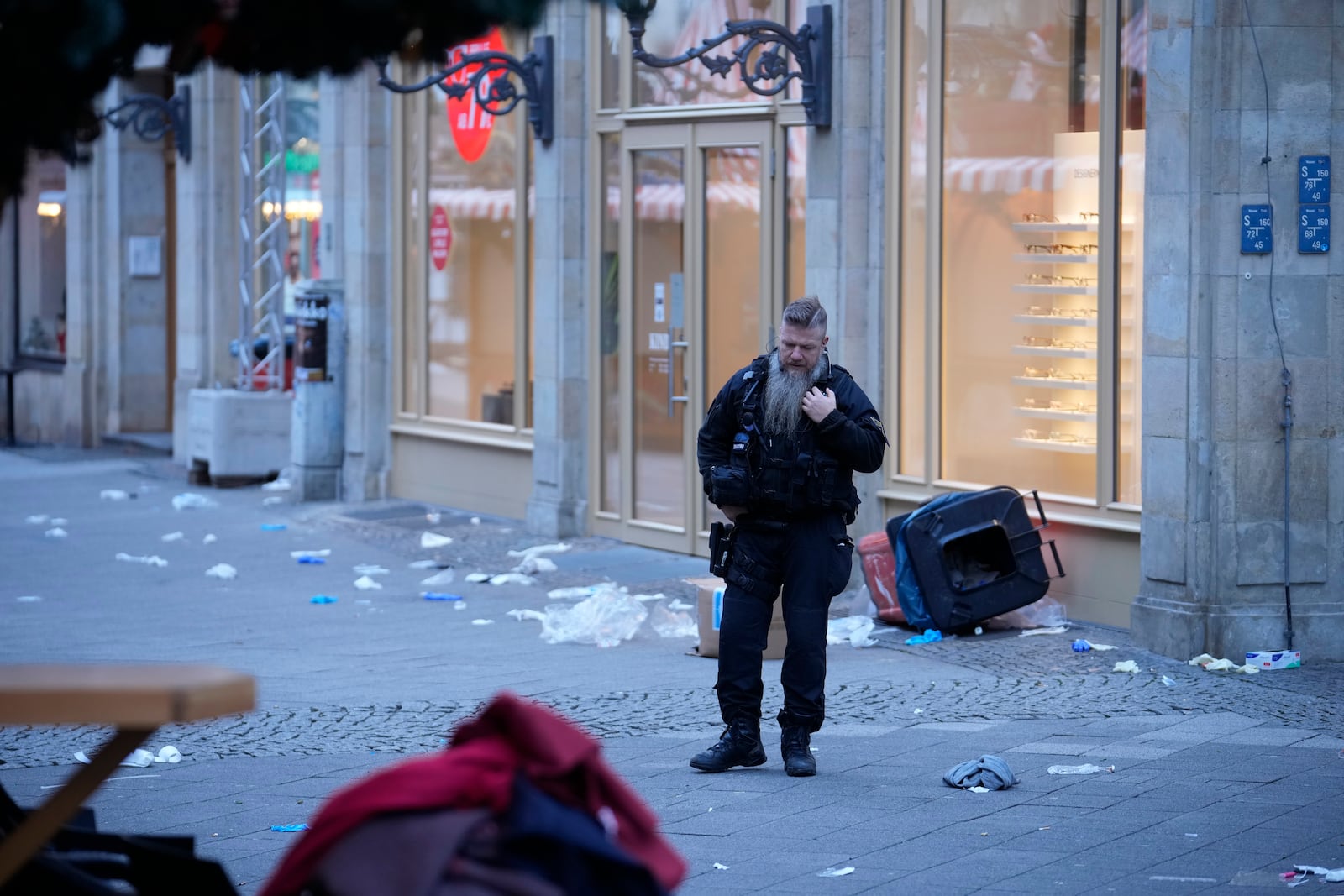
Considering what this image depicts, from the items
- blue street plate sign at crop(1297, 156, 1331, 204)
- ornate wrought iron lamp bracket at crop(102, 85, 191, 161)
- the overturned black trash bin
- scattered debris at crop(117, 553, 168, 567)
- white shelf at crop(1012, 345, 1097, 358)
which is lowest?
scattered debris at crop(117, 553, 168, 567)

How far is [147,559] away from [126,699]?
10.5 m

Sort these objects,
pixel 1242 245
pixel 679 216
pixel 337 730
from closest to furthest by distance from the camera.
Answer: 1. pixel 337 730
2. pixel 1242 245
3. pixel 679 216

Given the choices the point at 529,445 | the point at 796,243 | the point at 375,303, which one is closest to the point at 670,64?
the point at 796,243

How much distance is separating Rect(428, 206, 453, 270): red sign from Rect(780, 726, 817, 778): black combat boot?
955cm

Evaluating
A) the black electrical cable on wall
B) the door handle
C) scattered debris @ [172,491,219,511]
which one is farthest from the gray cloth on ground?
scattered debris @ [172,491,219,511]

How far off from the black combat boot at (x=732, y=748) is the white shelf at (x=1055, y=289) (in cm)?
420

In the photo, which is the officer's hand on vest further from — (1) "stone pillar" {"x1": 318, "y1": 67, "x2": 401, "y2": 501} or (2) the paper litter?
(1) "stone pillar" {"x1": 318, "y1": 67, "x2": 401, "y2": 501}

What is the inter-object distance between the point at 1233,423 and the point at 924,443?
2.57 m

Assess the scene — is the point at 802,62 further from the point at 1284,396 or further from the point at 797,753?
the point at 797,753

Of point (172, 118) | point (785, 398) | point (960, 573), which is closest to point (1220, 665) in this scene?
point (960, 573)

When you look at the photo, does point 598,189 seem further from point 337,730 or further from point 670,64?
point 337,730

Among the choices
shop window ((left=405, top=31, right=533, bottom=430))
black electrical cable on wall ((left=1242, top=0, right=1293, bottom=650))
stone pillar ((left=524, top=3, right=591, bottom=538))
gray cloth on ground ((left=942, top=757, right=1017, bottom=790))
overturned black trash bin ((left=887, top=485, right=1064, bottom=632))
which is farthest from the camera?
shop window ((left=405, top=31, right=533, bottom=430))

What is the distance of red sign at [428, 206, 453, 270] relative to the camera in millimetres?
15719

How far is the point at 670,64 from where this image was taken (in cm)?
1096
